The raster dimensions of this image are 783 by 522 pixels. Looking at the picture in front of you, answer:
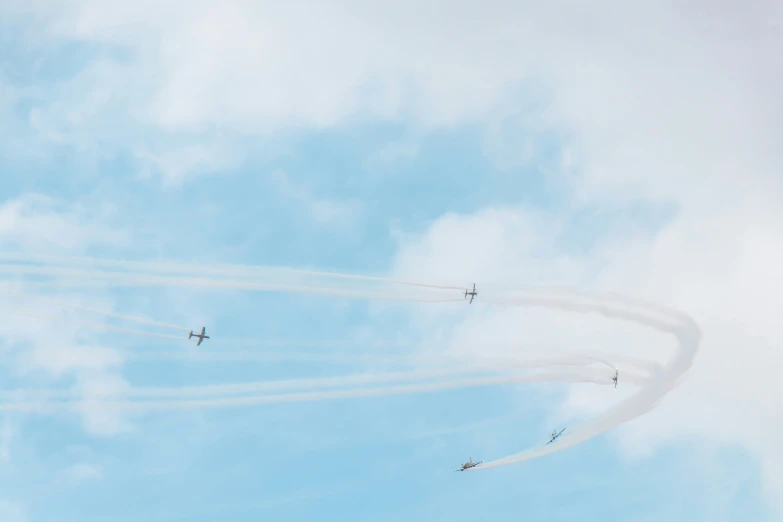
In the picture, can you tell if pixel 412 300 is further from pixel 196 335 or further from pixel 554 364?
pixel 196 335

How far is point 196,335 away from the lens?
3637 inches

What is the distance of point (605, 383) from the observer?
260ft

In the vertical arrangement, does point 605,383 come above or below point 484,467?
above

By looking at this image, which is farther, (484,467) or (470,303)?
(470,303)

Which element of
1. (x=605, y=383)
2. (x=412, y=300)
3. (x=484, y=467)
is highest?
(x=412, y=300)

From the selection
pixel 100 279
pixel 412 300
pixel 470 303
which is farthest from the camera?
pixel 470 303

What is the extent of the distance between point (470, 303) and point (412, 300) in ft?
37.6

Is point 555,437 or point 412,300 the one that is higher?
point 412,300

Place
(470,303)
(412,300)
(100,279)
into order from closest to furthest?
(100,279) < (412,300) < (470,303)

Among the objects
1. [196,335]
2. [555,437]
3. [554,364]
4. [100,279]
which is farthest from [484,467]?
[100,279]

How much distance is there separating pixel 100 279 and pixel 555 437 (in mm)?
50889

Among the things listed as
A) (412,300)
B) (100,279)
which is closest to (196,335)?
(100,279)

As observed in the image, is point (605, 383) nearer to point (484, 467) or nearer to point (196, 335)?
point (484, 467)

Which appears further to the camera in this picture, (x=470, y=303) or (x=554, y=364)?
(x=470, y=303)
